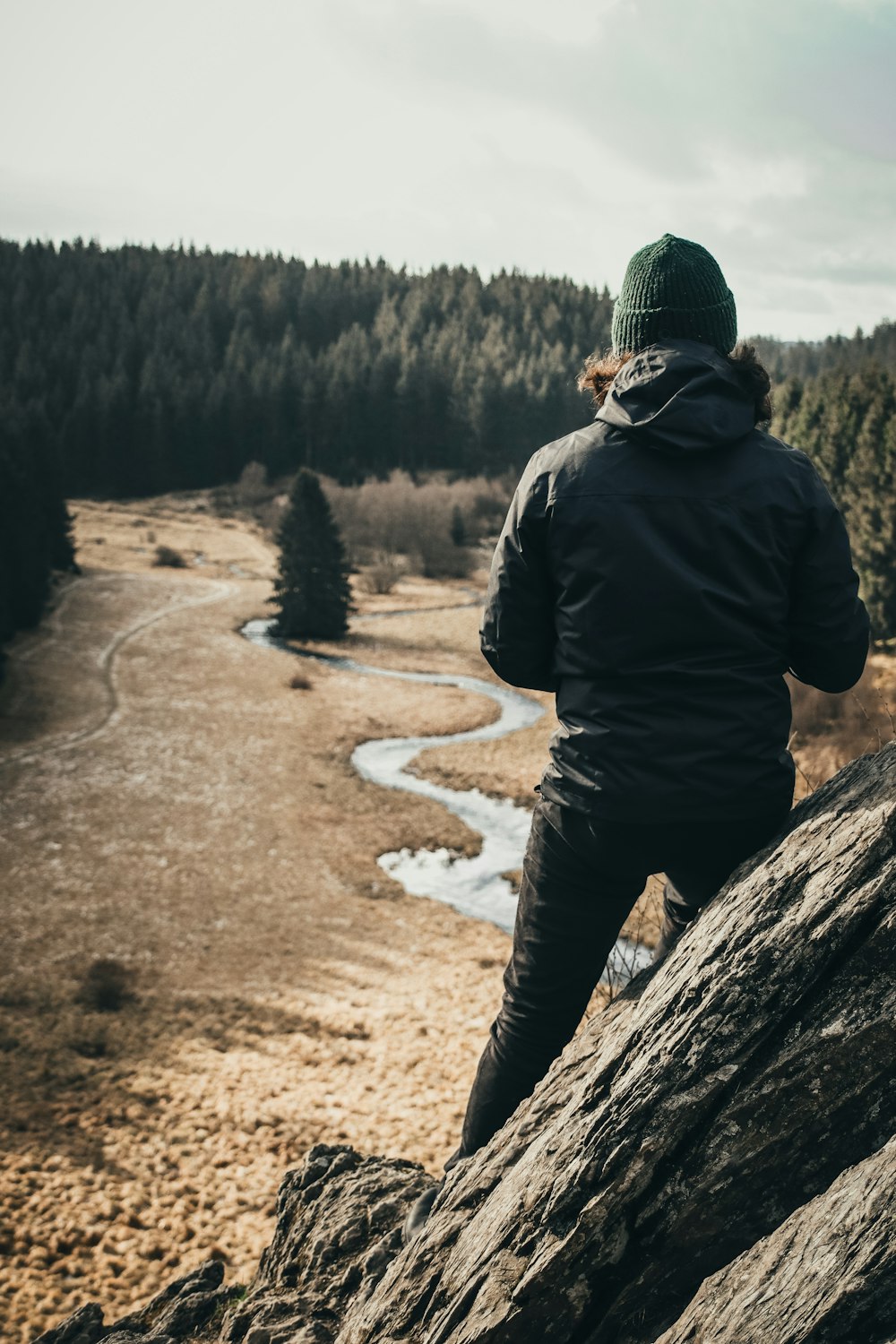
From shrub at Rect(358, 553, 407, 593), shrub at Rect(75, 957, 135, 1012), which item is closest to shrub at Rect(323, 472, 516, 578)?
shrub at Rect(358, 553, 407, 593)

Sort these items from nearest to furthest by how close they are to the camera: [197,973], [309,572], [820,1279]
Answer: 1. [820,1279]
2. [197,973]
3. [309,572]

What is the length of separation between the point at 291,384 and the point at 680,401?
8674 cm

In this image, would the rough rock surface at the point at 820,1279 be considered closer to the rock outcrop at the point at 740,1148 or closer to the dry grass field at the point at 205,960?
the rock outcrop at the point at 740,1148

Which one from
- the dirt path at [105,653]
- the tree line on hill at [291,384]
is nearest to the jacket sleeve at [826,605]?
the dirt path at [105,653]

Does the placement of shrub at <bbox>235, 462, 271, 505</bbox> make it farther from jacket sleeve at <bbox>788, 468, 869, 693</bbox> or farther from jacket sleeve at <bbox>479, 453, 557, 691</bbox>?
jacket sleeve at <bbox>788, 468, 869, 693</bbox>

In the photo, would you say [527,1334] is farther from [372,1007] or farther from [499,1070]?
[372,1007]

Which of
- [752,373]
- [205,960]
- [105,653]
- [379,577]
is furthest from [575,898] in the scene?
[379,577]

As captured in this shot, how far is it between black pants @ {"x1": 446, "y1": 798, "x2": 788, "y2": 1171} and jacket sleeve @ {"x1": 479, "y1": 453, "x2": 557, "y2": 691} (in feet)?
1.63

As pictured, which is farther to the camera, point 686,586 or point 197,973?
point 197,973

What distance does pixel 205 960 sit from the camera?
14.8 metres

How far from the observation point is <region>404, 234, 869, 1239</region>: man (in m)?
A: 2.80

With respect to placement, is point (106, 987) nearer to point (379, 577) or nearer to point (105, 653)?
point (105, 653)

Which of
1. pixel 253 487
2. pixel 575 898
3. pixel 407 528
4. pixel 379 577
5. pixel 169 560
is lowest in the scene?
pixel 169 560

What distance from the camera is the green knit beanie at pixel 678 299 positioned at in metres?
3.02
